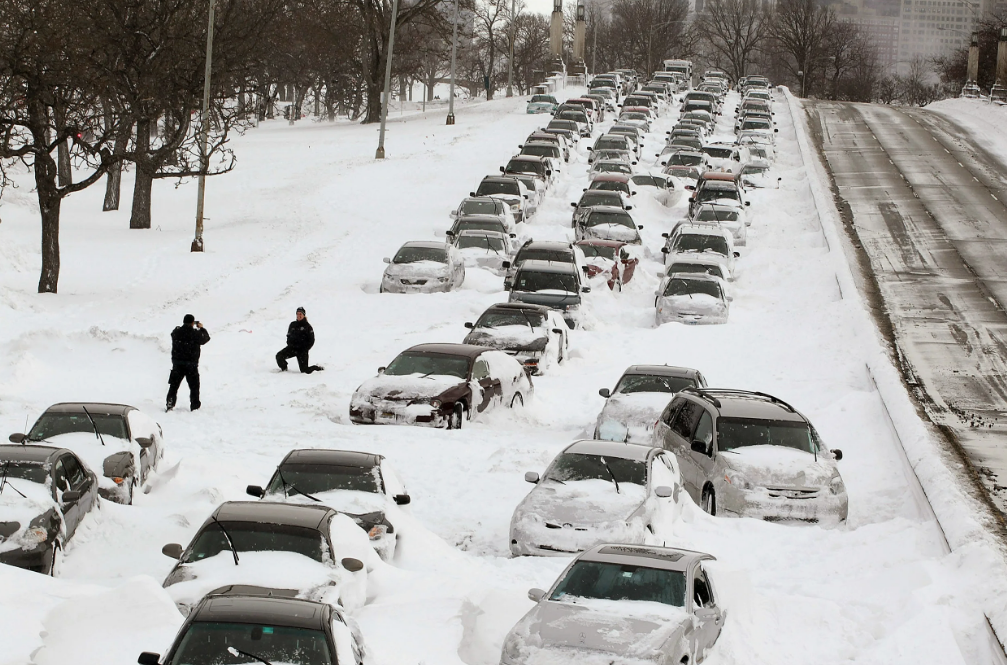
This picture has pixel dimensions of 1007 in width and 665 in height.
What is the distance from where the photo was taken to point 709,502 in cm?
1523

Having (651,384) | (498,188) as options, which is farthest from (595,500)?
(498,188)

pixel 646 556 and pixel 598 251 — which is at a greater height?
pixel 598 251

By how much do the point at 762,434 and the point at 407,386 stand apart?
18.2 feet

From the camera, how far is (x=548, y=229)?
1494 inches

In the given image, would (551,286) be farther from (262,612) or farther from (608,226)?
(262,612)

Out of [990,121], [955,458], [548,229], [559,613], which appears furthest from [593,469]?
[990,121]

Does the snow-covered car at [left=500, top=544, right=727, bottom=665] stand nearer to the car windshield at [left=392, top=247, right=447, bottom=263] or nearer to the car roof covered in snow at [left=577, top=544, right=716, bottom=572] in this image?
the car roof covered in snow at [left=577, top=544, right=716, bottom=572]

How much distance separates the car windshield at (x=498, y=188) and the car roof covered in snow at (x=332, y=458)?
26.5m

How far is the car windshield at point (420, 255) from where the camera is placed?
2945 centimetres

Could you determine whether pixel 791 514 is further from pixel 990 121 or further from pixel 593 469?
pixel 990 121

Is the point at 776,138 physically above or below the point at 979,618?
above

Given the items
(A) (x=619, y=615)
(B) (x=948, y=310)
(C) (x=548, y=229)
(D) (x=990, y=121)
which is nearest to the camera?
(A) (x=619, y=615)

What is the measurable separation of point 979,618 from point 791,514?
11.0ft

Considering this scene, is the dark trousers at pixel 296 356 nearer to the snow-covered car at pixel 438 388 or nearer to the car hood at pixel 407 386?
the snow-covered car at pixel 438 388
